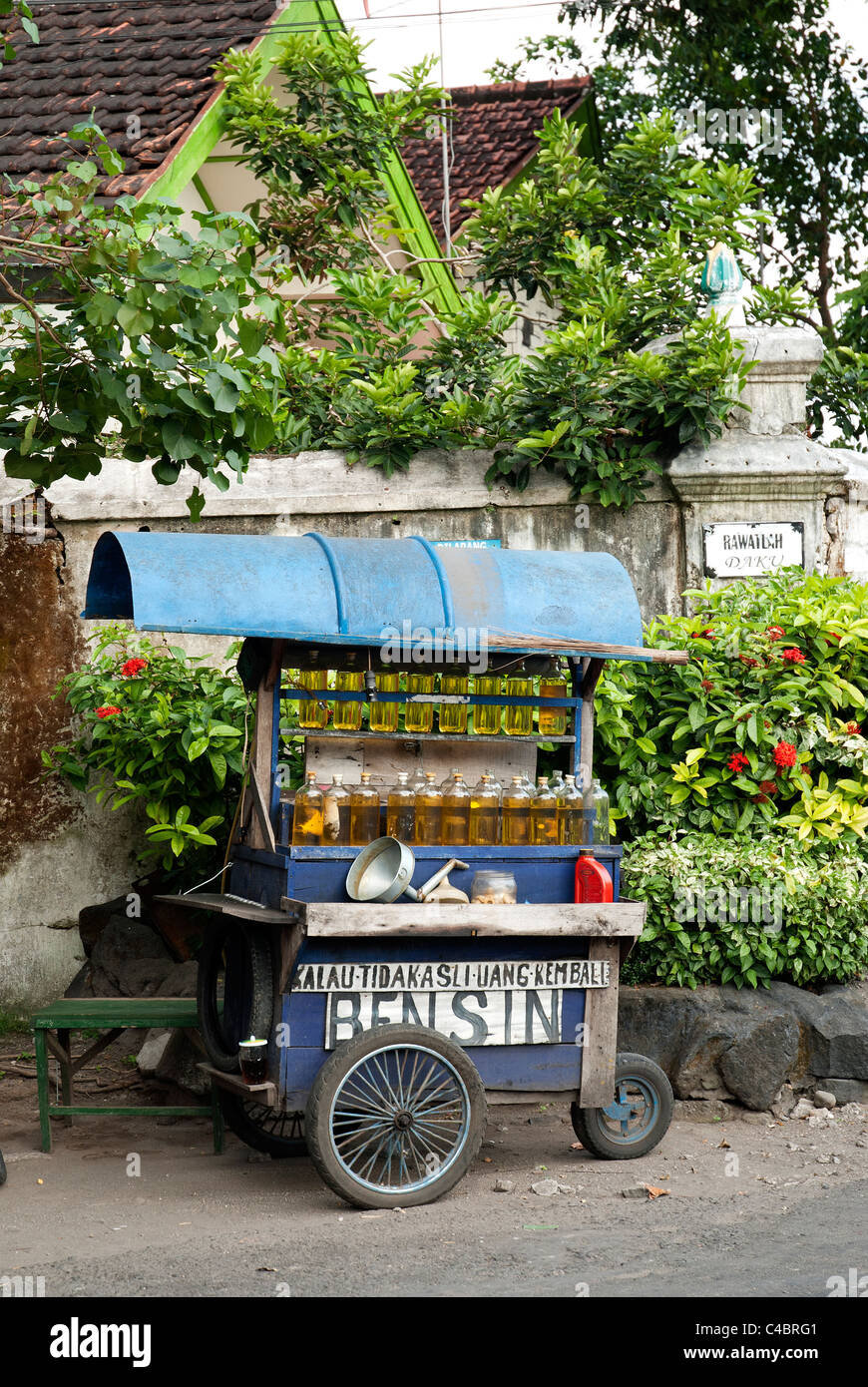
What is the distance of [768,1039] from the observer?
6094 millimetres

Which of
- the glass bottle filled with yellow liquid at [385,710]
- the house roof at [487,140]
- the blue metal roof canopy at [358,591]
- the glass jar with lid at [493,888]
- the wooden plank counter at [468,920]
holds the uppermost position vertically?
the house roof at [487,140]

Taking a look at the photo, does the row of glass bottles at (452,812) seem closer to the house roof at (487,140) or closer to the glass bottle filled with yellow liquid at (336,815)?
the glass bottle filled with yellow liquid at (336,815)

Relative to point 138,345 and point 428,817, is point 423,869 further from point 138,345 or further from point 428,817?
point 138,345

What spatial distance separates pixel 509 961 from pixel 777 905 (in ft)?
5.68

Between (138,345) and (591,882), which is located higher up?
(138,345)

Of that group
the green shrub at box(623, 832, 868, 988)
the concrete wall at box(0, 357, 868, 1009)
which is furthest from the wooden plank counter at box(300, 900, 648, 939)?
the concrete wall at box(0, 357, 868, 1009)

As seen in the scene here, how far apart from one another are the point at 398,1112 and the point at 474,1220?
1.49ft

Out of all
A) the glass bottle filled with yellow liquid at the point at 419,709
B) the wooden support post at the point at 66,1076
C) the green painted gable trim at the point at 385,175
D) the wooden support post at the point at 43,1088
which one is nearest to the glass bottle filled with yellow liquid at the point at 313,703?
the glass bottle filled with yellow liquid at the point at 419,709

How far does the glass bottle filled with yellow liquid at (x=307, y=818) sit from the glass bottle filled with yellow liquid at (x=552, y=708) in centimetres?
124

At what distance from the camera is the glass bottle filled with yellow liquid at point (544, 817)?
541cm

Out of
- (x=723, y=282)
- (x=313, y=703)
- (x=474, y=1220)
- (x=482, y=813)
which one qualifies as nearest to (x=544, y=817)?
(x=482, y=813)

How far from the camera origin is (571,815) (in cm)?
544

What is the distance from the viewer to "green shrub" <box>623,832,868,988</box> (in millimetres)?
6211

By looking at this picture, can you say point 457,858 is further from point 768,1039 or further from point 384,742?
point 768,1039
